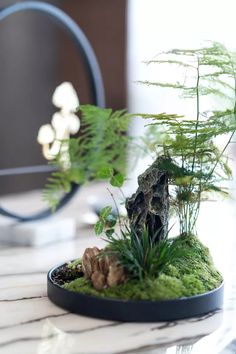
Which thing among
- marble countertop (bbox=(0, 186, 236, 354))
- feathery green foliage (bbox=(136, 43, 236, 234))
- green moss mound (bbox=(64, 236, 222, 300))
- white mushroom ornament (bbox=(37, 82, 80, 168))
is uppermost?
feathery green foliage (bbox=(136, 43, 236, 234))

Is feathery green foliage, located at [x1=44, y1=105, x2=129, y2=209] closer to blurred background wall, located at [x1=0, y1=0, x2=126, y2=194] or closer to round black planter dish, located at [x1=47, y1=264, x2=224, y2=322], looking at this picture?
round black planter dish, located at [x1=47, y1=264, x2=224, y2=322]

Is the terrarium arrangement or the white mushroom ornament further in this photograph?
the white mushroom ornament

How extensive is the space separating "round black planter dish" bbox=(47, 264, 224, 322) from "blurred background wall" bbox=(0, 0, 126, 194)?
98 centimetres

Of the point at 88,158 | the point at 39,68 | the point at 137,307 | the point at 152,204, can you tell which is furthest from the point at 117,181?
the point at 39,68

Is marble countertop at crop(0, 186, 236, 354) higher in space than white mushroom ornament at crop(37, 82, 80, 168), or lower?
lower

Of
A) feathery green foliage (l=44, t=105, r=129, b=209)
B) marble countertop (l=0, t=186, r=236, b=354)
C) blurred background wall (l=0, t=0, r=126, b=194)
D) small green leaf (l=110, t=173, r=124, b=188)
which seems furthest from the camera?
blurred background wall (l=0, t=0, r=126, b=194)

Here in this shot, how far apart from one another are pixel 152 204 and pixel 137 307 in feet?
0.40

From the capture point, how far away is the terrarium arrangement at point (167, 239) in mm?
741

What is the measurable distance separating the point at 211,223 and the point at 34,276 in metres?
0.54

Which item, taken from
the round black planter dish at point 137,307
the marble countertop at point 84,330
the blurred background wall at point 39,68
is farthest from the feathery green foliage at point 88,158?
the blurred background wall at point 39,68

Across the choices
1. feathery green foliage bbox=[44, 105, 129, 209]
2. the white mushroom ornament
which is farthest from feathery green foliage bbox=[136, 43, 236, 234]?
the white mushroom ornament

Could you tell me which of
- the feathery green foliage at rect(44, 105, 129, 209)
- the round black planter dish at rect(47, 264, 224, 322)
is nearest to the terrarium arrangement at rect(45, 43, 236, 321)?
the round black planter dish at rect(47, 264, 224, 322)

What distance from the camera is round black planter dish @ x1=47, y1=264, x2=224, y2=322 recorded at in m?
0.73

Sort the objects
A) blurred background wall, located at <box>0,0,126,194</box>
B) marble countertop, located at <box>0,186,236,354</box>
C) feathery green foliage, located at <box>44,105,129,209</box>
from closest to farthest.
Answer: marble countertop, located at <box>0,186,236,354</box>
feathery green foliage, located at <box>44,105,129,209</box>
blurred background wall, located at <box>0,0,126,194</box>
